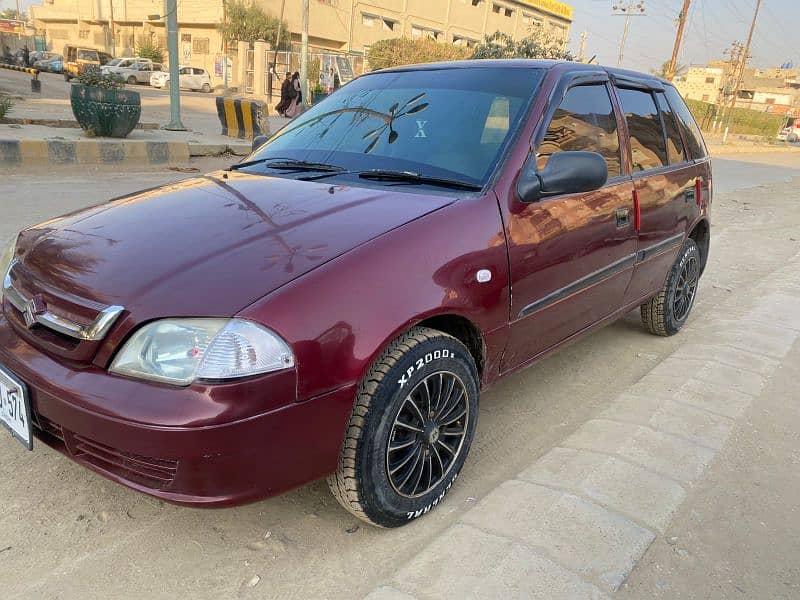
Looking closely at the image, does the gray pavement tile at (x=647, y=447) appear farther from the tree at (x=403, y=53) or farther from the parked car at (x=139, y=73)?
the parked car at (x=139, y=73)

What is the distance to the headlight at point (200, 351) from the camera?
1792 millimetres

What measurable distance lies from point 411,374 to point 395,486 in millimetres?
411

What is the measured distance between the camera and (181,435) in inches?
68.9

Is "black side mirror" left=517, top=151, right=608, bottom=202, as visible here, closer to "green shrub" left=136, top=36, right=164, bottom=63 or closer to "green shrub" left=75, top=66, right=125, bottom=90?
"green shrub" left=75, top=66, right=125, bottom=90

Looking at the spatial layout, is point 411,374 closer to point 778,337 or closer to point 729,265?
point 778,337

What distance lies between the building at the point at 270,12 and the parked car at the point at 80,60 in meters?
4.52

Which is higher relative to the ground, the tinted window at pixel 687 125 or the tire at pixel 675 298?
the tinted window at pixel 687 125

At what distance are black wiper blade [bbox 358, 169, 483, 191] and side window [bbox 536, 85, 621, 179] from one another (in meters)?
0.39

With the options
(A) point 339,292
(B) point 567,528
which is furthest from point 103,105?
(B) point 567,528

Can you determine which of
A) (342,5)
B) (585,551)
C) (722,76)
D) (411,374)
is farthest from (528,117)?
(722,76)

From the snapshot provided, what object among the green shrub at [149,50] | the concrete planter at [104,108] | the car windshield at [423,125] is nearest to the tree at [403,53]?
the green shrub at [149,50]

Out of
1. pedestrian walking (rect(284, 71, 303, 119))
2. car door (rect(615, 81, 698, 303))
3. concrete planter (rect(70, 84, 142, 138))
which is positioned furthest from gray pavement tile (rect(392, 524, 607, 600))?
pedestrian walking (rect(284, 71, 303, 119))

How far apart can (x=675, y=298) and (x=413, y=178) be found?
256 cm

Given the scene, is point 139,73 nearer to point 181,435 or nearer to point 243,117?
point 243,117
